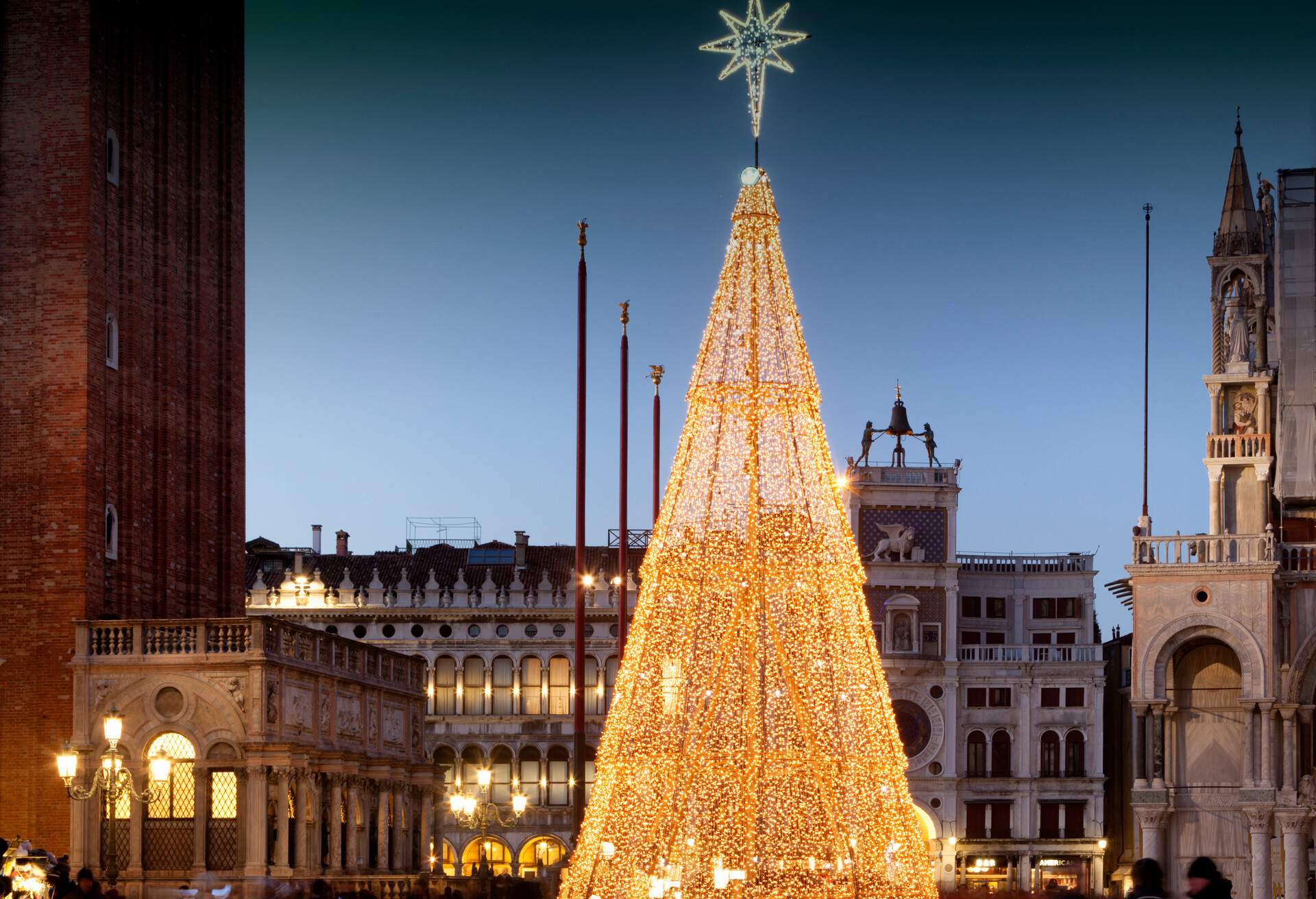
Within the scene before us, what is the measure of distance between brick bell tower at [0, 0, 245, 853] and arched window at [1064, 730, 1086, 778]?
34.0m

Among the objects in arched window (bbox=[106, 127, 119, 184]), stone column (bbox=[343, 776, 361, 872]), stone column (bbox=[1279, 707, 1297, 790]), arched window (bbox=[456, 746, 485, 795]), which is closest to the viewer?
arched window (bbox=[106, 127, 119, 184])

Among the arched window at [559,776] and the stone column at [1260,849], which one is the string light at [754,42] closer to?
the stone column at [1260,849]

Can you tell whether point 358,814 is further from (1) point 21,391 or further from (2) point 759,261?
(2) point 759,261

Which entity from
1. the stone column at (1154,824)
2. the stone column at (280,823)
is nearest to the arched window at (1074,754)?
Answer: the stone column at (1154,824)

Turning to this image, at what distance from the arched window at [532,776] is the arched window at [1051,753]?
15.3 m

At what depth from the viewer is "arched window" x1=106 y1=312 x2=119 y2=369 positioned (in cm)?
3544

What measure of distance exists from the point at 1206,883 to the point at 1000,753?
2128 inches

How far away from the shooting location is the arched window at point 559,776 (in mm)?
68688

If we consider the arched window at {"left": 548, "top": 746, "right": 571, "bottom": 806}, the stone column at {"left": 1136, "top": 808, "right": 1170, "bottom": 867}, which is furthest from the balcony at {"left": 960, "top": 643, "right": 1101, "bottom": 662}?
the stone column at {"left": 1136, "top": 808, "right": 1170, "bottom": 867}

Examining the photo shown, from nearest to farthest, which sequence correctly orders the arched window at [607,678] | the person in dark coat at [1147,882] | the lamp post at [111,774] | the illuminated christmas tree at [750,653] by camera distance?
the person in dark coat at [1147,882] < the lamp post at [111,774] < the illuminated christmas tree at [750,653] < the arched window at [607,678]

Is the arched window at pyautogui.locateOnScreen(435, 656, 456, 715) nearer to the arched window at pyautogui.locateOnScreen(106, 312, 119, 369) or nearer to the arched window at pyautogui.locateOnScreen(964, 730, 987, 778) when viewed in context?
the arched window at pyautogui.locateOnScreen(964, 730, 987, 778)

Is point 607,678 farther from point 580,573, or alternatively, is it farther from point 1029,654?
point 580,573

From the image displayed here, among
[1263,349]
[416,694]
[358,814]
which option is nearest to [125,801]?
[358,814]

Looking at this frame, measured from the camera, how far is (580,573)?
101ft
